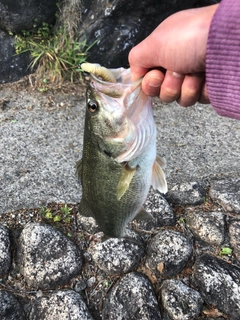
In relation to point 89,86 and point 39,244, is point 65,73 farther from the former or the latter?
point 89,86

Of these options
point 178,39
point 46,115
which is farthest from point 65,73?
point 178,39

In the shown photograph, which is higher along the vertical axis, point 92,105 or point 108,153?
point 92,105

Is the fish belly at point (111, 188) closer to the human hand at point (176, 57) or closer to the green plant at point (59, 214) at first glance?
the human hand at point (176, 57)

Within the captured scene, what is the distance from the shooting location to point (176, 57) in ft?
5.53

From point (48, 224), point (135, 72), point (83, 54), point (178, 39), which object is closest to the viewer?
point (178, 39)

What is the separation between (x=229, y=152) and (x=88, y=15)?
234 cm

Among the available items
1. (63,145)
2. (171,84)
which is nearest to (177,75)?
(171,84)

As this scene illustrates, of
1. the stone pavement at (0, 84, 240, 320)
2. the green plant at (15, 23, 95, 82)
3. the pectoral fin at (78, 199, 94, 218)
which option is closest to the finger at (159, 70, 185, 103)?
the pectoral fin at (78, 199, 94, 218)

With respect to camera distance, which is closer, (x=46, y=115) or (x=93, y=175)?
(x=93, y=175)

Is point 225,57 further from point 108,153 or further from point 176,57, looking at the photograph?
point 108,153

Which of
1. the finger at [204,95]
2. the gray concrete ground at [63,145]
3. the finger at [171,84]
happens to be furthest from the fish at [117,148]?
the gray concrete ground at [63,145]

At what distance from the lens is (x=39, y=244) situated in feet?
9.21

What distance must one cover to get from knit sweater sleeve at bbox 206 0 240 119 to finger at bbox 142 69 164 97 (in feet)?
0.76

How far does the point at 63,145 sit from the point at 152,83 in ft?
7.45
